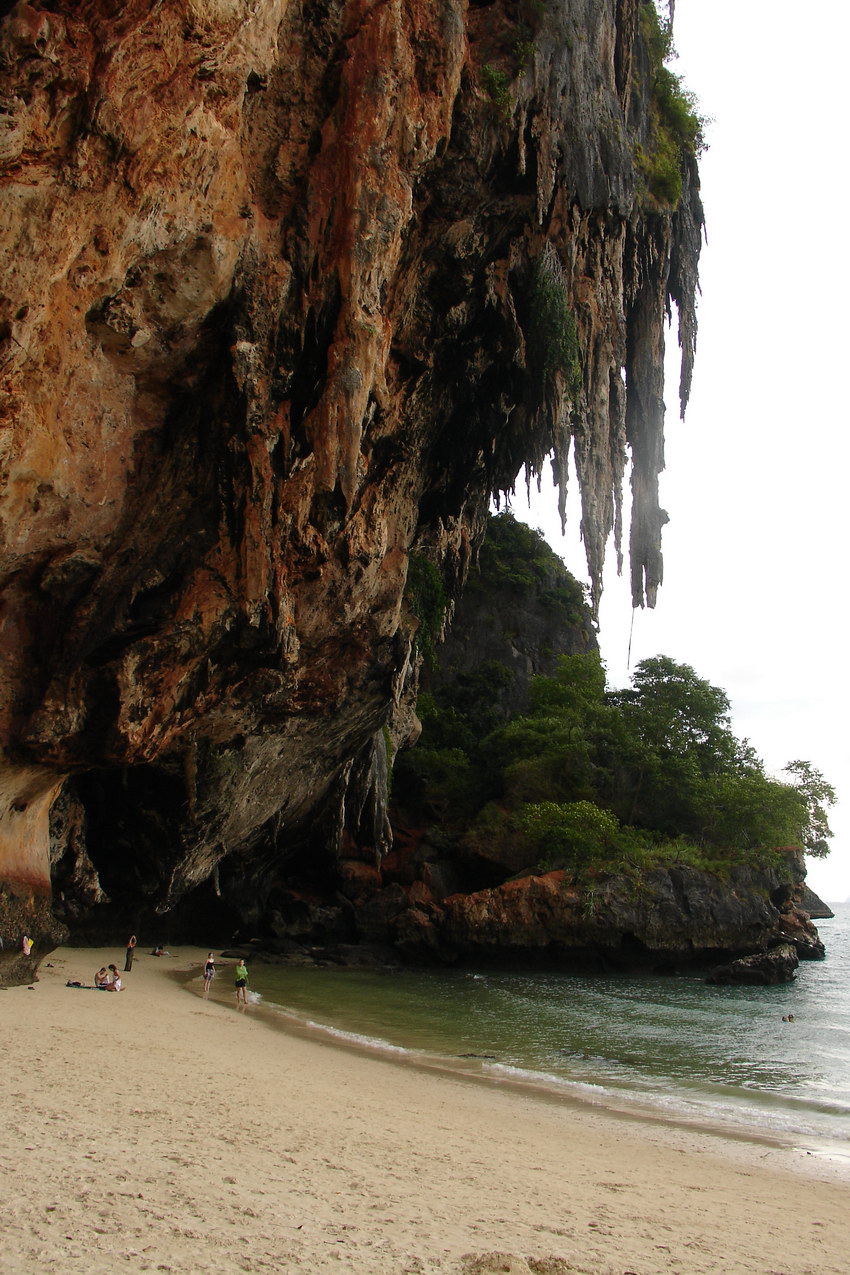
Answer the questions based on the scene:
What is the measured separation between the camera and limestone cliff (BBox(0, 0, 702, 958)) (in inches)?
324

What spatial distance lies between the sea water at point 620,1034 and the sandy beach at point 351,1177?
62.5 inches

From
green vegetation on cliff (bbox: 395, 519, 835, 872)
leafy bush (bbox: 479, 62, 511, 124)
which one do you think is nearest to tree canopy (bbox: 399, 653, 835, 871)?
green vegetation on cliff (bbox: 395, 519, 835, 872)

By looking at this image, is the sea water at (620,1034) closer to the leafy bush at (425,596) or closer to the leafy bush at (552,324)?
the leafy bush at (425,596)

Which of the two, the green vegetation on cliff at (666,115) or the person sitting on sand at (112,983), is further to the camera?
the green vegetation on cliff at (666,115)

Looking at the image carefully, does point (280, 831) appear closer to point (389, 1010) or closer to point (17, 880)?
point (389, 1010)

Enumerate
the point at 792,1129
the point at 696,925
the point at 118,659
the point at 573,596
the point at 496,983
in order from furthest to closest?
the point at 573,596 → the point at 696,925 → the point at 496,983 → the point at 118,659 → the point at 792,1129

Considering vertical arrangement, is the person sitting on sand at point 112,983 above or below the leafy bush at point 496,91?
below

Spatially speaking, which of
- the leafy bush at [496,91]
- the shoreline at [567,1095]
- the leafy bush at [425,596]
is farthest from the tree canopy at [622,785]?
the leafy bush at [496,91]

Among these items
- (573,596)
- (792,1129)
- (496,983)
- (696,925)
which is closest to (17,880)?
(792,1129)

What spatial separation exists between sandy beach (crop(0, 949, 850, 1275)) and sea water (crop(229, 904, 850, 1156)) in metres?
1.59

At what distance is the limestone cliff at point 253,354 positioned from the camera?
A: 8234 millimetres

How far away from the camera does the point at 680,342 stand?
65.8 ft

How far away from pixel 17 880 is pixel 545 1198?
31.5 feet

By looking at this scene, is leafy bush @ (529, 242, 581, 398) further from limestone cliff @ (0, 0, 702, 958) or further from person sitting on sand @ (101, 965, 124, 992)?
person sitting on sand @ (101, 965, 124, 992)
